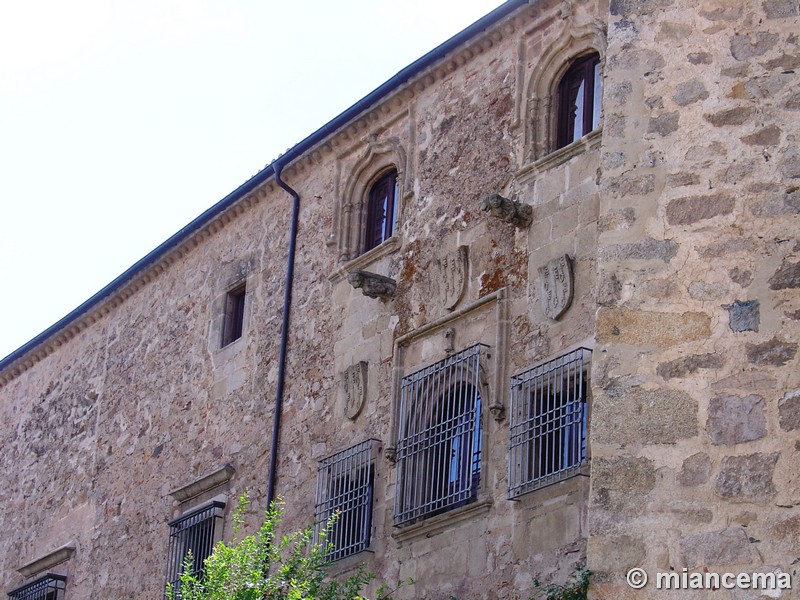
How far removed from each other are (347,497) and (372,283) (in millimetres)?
1886

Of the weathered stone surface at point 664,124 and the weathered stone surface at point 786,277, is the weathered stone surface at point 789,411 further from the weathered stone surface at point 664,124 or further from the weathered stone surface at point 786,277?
the weathered stone surface at point 664,124

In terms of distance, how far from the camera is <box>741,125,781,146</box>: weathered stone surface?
681 cm

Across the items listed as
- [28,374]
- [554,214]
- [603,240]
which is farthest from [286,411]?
[603,240]

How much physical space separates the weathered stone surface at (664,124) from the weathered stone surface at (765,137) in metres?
0.30

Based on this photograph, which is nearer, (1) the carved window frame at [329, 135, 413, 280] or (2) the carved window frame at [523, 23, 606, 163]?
(2) the carved window frame at [523, 23, 606, 163]

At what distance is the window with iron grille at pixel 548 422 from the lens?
11.8 m

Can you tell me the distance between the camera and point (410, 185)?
48.8ft

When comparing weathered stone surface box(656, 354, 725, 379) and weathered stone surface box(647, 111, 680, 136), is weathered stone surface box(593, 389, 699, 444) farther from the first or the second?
weathered stone surface box(647, 111, 680, 136)

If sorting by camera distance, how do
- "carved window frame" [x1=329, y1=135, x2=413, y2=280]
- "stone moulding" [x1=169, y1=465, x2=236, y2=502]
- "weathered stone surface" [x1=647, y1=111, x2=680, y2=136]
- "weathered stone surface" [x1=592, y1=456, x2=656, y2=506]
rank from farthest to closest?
"stone moulding" [x1=169, y1=465, x2=236, y2=502] → "carved window frame" [x1=329, y1=135, x2=413, y2=280] → "weathered stone surface" [x1=647, y1=111, x2=680, y2=136] → "weathered stone surface" [x1=592, y1=456, x2=656, y2=506]

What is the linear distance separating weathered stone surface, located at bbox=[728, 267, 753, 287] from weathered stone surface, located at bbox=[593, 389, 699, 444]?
51cm

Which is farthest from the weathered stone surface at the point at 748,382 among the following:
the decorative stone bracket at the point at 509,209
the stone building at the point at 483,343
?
the decorative stone bracket at the point at 509,209

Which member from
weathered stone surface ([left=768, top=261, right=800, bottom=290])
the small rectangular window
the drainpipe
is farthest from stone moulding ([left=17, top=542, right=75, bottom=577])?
weathered stone surface ([left=768, top=261, right=800, bottom=290])

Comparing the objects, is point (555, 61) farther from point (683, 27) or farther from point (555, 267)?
point (683, 27)

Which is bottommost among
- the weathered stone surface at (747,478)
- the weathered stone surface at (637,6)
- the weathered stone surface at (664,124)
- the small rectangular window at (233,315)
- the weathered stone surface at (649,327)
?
the weathered stone surface at (747,478)
